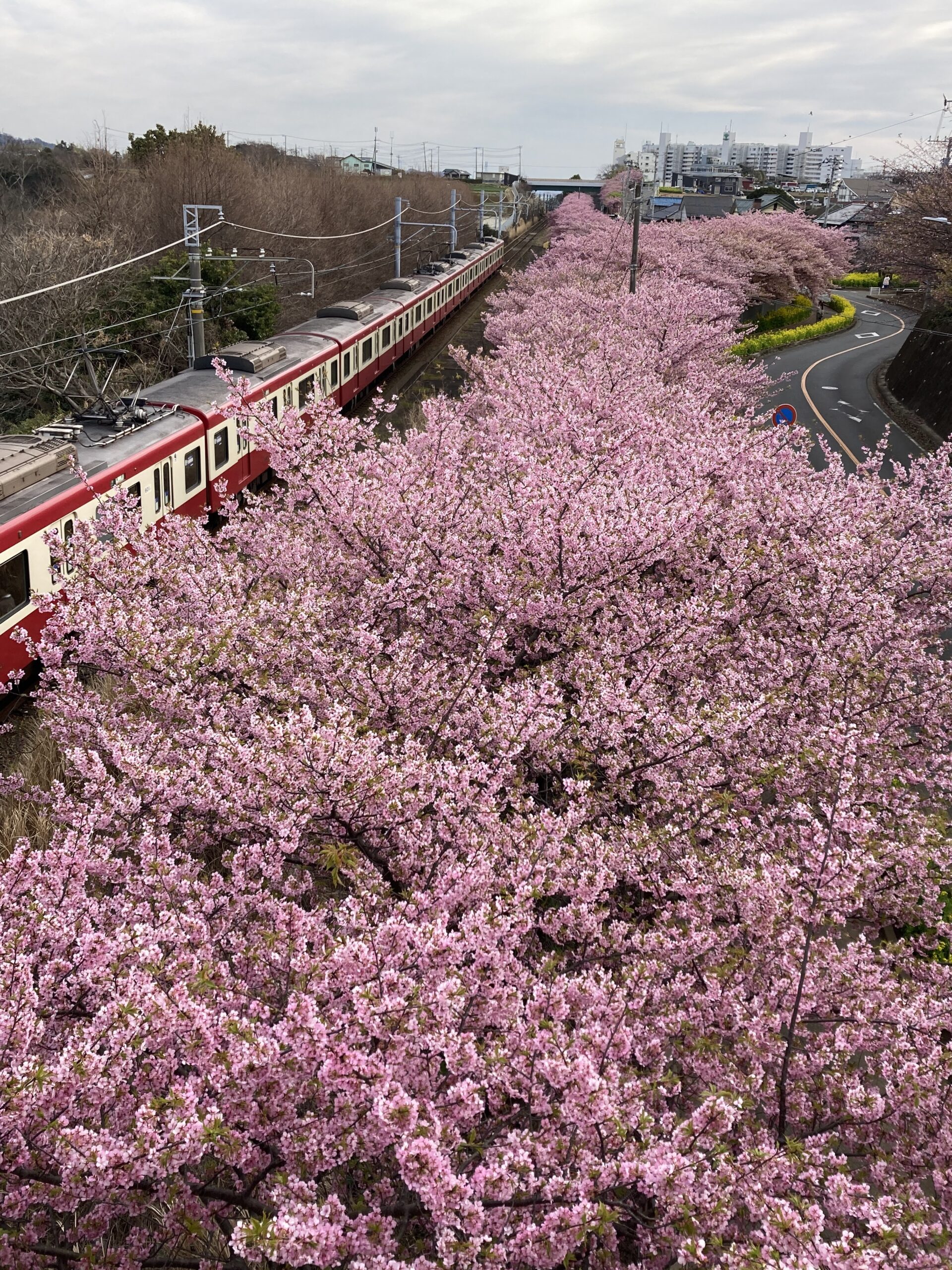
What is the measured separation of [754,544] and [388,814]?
494cm

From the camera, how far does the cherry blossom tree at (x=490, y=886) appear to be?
3.20 meters

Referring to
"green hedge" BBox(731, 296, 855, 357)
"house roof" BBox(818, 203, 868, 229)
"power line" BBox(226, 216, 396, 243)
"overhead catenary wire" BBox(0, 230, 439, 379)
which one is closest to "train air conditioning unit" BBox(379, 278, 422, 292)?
"power line" BBox(226, 216, 396, 243)

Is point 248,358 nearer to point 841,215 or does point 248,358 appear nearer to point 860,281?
point 860,281

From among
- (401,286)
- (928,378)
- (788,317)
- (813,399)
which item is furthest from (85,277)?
(788,317)

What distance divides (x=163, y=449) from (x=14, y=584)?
3.79 metres

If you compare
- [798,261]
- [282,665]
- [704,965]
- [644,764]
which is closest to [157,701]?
[282,665]

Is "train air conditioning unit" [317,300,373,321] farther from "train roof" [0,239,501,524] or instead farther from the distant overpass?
the distant overpass

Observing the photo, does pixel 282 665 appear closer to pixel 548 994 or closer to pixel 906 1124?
pixel 548 994

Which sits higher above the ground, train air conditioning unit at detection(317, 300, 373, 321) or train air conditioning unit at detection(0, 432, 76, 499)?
train air conditioning unit at detection(317, 300, 373, 321)

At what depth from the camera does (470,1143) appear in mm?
3289

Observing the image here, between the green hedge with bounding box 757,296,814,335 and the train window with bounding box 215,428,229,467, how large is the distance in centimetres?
3209

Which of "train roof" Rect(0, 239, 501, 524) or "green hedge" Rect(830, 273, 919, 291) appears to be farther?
"green hedge" Rect(830, 273, 919, 291)

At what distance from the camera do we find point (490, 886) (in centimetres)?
459

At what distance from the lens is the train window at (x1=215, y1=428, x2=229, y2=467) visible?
46.9ft
